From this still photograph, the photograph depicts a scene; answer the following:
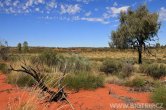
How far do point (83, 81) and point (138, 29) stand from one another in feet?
60.8

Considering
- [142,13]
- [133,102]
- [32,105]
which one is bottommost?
[133,102]

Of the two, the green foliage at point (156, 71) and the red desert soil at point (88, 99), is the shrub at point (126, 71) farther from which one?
the red desert soil at point (88, 99)

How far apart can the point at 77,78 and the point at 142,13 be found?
66.9 ft

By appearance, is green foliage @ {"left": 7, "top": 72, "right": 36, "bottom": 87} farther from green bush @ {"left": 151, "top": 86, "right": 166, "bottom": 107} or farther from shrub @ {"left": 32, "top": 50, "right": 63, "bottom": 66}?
shrub @ {"left": 32, "top": 50, "right": 63, "bottom": 66}

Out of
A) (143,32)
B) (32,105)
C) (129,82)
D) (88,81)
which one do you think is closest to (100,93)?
(88,81)

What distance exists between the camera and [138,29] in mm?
30453

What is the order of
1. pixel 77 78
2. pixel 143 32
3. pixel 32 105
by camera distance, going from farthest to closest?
pixel 143 32 → pixel 77 78 → pixel 32 105

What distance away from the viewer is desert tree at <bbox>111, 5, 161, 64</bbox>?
100ft

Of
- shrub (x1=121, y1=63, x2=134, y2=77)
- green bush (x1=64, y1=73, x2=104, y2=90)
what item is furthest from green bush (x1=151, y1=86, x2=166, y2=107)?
shrub (x1=121, y1=63, x2=134, y2=77)

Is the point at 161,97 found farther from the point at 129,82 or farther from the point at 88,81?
the point at 129,82

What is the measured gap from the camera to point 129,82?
49.7 ft

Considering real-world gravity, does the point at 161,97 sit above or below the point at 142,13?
below

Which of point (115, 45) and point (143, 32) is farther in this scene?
point (115, 45)

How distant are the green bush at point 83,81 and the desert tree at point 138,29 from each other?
17.5 metres
